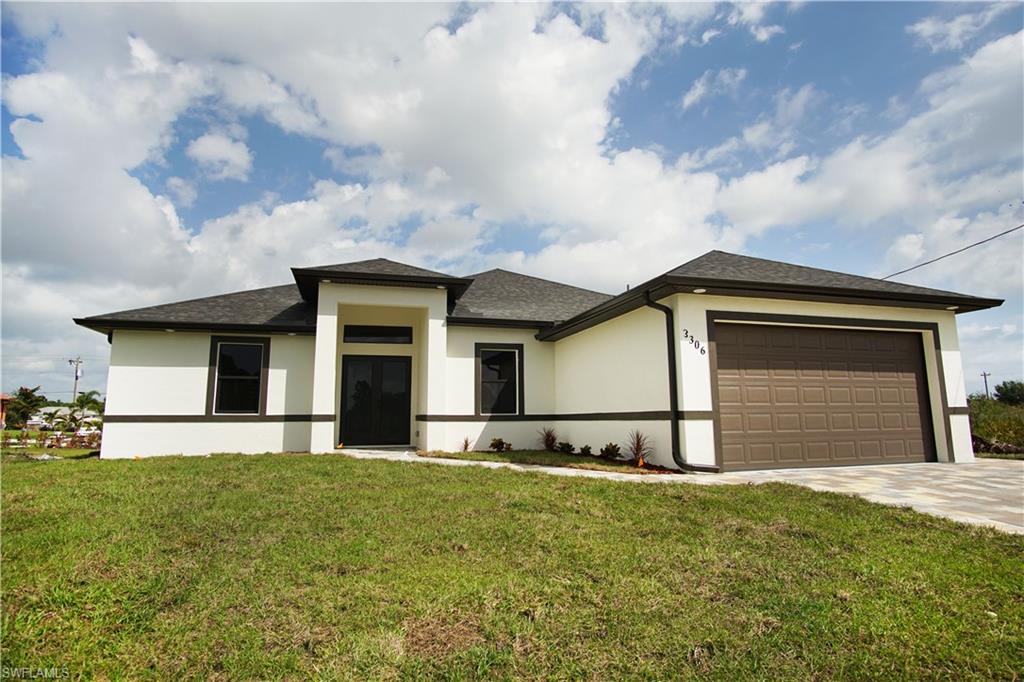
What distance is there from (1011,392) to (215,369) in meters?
51.7

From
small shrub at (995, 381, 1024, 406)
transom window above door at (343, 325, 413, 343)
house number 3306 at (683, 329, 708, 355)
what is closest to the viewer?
house number 3306 at (683, 329, 708, 355)

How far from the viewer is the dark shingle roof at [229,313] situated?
11055 millimetres

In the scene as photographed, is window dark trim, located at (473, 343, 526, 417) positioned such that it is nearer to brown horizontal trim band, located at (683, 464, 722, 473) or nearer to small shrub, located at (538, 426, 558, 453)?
small shrub, located at (538, 426, 558, 453)

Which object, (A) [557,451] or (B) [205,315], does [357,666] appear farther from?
(B) [205,315]

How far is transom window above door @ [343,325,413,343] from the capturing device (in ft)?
44.8

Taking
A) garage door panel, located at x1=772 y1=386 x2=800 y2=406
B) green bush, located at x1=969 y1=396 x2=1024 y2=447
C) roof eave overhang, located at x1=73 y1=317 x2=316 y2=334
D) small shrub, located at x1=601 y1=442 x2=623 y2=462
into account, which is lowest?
small shrub, located at x1=601 y1=442 x2=623 y2=462

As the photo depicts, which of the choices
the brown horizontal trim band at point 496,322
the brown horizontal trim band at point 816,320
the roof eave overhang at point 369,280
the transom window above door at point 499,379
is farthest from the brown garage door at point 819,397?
the roof eave overhang at point 369,280

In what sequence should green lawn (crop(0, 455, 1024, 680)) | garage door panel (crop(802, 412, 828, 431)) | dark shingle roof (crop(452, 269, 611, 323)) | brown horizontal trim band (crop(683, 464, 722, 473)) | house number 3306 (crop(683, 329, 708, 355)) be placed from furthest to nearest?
dark shingle roof (crop(452, 269, 611, 323)) < garage door panel (crop(802, 412, 828, 431)) < house number 3306 (crop(683, 329, 708, 355)) < brown horizontal trim band (crop(683, 464, 722, 473)) < green lawn (crop(0, 455, 1024, 680))

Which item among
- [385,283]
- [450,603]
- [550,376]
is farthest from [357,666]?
[550,376]

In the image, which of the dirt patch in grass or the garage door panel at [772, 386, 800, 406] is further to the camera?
the garage door panel at [772, 386, 800, 406]

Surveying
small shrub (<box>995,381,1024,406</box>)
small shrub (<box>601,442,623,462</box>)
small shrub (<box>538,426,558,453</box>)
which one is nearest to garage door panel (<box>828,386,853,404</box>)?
small shrub (<box>601,442,623,462</box>)

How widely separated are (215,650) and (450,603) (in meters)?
1.30

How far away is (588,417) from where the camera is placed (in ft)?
37.0

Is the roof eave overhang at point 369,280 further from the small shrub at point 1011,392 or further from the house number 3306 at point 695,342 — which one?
the small shrub at point 1011,392
